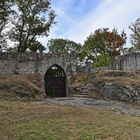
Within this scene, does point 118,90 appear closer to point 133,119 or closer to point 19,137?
point 133,119

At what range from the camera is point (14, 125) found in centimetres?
1270

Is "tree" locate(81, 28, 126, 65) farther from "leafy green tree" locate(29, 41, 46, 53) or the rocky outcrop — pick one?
the rocky outcrop

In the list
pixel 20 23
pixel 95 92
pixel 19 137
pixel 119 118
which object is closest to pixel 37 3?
pixel 20 23

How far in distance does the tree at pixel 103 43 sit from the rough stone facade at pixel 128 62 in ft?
63.9

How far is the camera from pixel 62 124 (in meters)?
13.0

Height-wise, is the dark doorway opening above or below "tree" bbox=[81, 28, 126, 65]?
below

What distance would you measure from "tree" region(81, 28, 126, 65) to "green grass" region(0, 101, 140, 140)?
34.4 meters

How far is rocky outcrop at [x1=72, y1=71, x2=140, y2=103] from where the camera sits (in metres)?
22.1

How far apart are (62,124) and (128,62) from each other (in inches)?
646

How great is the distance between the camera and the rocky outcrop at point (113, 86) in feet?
72.6

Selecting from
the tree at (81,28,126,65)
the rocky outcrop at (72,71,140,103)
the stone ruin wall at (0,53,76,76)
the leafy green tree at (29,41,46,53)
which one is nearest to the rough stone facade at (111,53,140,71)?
the rocky outcrop at (72,71,140,103)

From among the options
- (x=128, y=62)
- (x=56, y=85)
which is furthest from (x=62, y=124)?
(x=128, y=62)

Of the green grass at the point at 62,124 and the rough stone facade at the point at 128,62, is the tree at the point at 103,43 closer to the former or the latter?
the rough stone facade at the point at 128,62

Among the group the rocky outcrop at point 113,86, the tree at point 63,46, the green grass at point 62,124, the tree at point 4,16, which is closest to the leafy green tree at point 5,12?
the tree at point 4,16
